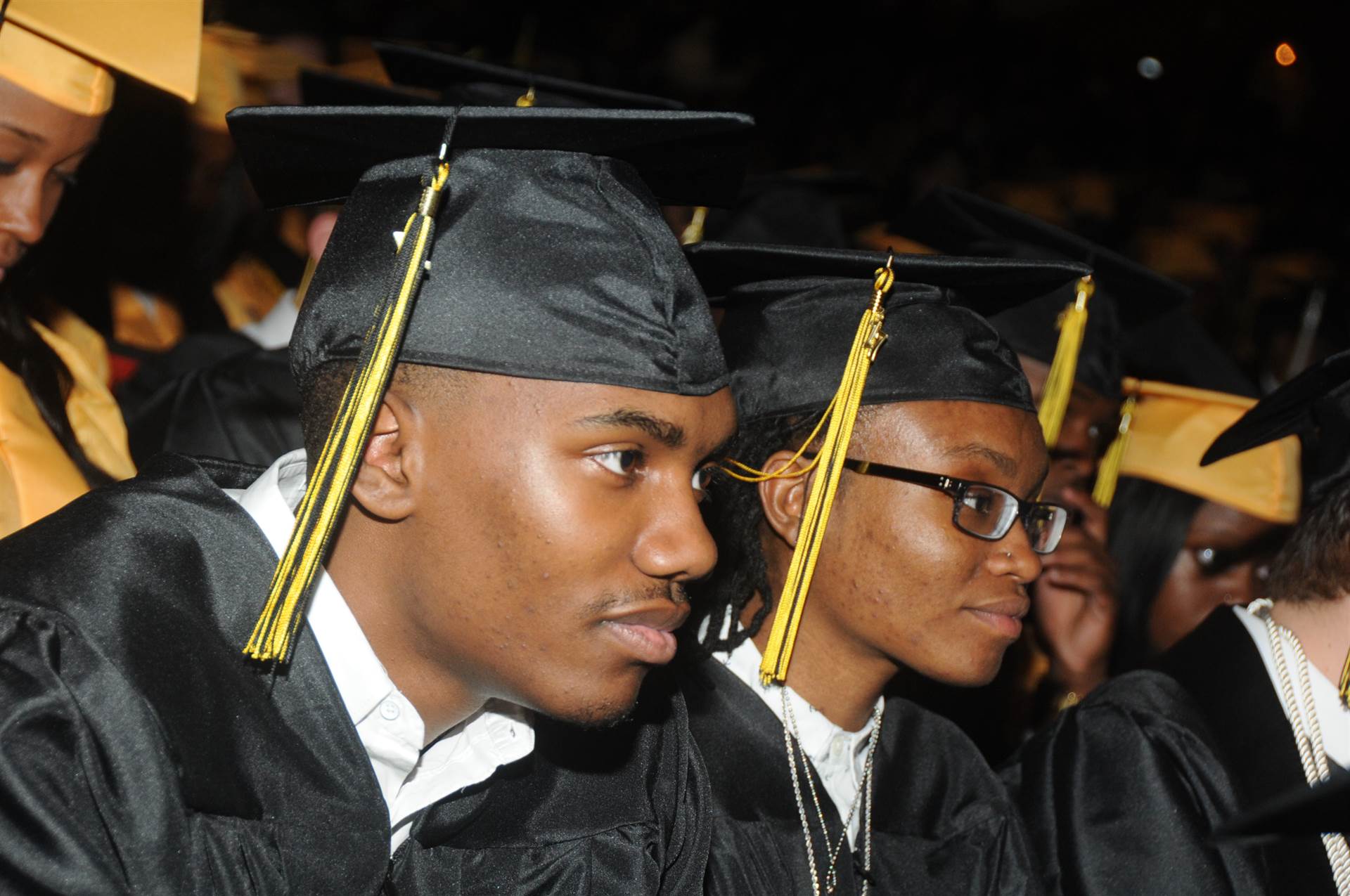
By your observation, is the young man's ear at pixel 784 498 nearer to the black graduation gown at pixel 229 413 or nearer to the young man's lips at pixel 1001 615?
the young man's lips at pixel 1001 615

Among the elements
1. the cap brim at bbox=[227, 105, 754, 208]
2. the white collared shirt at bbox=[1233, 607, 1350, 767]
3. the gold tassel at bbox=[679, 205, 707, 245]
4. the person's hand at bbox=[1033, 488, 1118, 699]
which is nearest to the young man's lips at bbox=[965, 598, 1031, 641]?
the white collared shirt at bbox=[1233, 607, 1350, 767]

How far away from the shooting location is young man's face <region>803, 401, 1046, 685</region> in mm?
2072

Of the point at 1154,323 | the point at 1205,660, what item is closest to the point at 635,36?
the point at 1154,323

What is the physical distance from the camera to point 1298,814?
1169mm

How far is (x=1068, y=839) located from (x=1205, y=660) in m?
0.45

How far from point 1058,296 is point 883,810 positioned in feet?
5.34

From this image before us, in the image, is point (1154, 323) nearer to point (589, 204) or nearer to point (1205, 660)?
point (1205, 660)

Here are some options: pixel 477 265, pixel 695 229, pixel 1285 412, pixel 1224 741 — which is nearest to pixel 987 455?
pixel 1224 741

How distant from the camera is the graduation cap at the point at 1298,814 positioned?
1149 millimetres

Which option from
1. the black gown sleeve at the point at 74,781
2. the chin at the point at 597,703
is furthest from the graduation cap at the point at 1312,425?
the black gown sleeve at the point at 74,781

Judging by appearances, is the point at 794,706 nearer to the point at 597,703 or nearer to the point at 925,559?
the point at 925,559

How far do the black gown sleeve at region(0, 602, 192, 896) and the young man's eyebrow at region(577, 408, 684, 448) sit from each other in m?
0.62

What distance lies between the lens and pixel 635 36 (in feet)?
18.5

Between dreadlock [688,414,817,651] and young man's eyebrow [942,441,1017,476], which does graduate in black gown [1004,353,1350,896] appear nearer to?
young man's eyebrow [942,441,1017,476]
